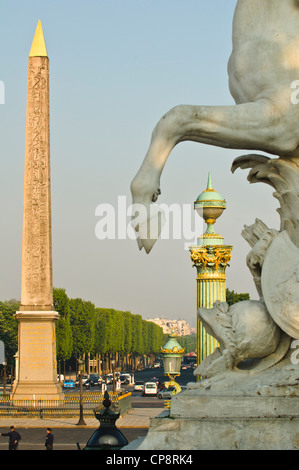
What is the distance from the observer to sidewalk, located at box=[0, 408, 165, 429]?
29.3 metres

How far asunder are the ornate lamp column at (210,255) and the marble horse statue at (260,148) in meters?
14.6

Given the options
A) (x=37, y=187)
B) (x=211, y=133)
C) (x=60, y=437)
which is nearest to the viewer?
(x=211, y=133)

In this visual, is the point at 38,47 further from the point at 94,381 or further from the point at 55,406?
the point at 94,381

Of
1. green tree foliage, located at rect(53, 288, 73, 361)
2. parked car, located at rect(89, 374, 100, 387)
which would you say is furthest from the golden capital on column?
parked car, located at rect(89, 374, 100, 387)

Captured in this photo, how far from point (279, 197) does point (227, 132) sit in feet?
2.00

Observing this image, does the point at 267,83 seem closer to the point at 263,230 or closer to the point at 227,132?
the point at 227,132

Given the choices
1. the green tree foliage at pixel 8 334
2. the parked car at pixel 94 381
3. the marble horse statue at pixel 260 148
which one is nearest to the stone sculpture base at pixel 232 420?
the marble horse statue at pixel 260 148

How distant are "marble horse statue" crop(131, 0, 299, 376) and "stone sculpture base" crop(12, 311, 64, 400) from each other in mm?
32104

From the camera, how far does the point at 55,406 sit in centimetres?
3631

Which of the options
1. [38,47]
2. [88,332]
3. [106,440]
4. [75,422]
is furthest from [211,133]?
[88,332]

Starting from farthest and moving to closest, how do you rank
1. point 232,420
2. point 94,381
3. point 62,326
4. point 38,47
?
point 62,326 → point 94,381 → point 38,47 → point 232,420

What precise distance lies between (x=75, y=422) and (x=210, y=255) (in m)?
13.7

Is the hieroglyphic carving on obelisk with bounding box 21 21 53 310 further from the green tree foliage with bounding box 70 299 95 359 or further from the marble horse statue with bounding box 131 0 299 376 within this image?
the green tree foliage with bounding box 70 299 95 359

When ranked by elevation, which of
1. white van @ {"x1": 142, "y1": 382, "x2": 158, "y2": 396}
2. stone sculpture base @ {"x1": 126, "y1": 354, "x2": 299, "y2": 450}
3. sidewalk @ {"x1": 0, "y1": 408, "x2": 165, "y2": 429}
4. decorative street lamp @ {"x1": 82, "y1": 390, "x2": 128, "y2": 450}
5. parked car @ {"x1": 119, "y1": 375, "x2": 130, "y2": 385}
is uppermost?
stone sculpture base @ {"x1": 126, "y1": 354, "x2": 299, "y2": 450}
